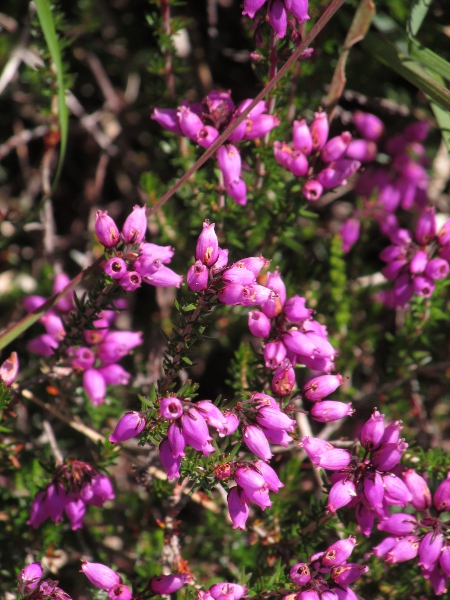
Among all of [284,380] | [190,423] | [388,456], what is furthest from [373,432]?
[190,423]

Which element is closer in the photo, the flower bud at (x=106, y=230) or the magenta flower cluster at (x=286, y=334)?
the flower bud at (x=106, y=230)

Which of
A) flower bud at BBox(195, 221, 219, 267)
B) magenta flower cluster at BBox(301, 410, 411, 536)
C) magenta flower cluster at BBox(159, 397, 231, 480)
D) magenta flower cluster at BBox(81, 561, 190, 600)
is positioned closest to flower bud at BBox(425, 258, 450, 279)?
magenta flower cluster at BBox(301, 410, 411, 536)

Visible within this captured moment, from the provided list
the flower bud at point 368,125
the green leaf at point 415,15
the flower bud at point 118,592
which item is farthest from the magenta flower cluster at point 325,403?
the flower bud at point 368,125

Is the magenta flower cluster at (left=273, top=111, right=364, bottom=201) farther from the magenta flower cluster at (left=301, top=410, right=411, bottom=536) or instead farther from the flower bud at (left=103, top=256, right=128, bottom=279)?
the magenta flower cluster at (left=301, top=410, right=411, bottom=536)

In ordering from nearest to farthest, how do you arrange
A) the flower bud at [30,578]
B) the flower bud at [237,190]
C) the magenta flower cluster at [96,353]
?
the flower bud at [30,578]
the flower bud at [237,190]
the magenta flower cluster at [96,353]

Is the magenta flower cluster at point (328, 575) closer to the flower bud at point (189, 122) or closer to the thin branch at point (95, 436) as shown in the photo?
the thin branch at point (95, 436)

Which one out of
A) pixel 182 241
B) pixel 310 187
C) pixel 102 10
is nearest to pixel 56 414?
pixel 182 241

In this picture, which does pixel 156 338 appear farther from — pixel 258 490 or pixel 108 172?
pixel 258 490
